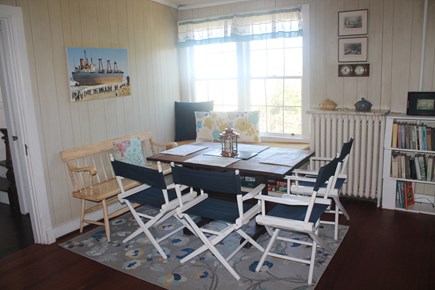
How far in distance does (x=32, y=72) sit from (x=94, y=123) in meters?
0.86

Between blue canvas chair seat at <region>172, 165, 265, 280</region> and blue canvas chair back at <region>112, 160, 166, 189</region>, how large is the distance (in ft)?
0.39

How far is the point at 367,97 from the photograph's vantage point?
442 cm

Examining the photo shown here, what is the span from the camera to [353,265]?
3100mm

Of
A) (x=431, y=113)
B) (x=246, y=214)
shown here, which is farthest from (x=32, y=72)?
(x=431, y=113)

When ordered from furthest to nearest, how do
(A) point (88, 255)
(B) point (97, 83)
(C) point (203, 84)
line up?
1. (C) point (203, 84)
2. (B) point (97, 83)
3. (A) point (88, 255)

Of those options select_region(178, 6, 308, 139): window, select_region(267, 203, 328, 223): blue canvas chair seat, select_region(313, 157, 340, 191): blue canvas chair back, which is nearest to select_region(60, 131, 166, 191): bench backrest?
select_region(178, 6, 308, 139): window

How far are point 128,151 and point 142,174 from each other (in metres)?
1.16

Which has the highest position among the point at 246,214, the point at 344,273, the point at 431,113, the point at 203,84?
the point at 203,84

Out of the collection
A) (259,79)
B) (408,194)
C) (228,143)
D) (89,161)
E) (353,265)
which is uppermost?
(259,79)

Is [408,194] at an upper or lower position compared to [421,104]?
lower

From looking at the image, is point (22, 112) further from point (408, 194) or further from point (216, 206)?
point (408, 194)

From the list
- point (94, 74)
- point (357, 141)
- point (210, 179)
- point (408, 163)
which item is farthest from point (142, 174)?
point (408, 163)

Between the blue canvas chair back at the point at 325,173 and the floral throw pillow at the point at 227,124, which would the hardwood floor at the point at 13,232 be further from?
the blue canvas chair back at the point at 325,173

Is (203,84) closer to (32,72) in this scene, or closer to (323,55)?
(323,55)
